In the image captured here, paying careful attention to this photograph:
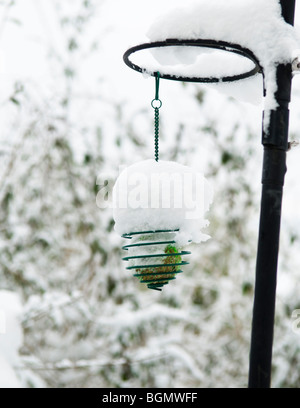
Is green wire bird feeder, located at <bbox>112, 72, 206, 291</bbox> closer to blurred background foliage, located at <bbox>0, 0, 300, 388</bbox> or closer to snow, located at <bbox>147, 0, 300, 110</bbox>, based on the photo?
snow, located at <bbox>147, 0, 300, 110</bbox>

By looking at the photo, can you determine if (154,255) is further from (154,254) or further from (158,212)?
(158,212)

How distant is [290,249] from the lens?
368 cm

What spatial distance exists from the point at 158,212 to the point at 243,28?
0.52 meters

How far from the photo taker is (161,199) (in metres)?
1.34

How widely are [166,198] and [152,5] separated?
8.59 ft

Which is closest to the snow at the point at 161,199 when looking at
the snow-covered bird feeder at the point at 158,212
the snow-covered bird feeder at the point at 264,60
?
the snow-covered bird feeder at the point at 158,212

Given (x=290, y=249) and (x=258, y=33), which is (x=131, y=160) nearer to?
(x=290, y=249)

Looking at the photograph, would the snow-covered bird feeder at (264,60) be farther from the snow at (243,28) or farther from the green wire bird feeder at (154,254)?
the green wire bird feeder at (154,254)

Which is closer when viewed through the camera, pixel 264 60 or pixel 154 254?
pixel 264 60

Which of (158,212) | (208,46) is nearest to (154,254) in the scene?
(158,212)

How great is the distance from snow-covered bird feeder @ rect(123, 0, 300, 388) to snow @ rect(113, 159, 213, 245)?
23 cm

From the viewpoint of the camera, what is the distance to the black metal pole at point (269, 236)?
1.16 meters

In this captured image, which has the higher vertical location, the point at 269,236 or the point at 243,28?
the point at 243,28

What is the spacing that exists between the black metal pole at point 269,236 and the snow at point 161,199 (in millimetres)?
230
